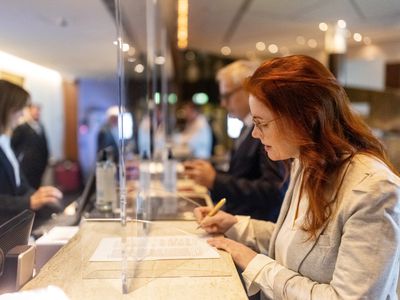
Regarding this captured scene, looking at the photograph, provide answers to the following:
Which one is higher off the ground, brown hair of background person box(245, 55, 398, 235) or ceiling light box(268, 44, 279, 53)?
ceiling light box(268, 44, 279, 53)

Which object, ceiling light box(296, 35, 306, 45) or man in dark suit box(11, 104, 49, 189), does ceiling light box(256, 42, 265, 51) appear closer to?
ceiling light box(296, 35, 306, 45)

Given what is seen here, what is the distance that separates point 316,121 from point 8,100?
107 cm

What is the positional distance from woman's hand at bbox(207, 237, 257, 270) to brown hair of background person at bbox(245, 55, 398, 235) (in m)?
0.18

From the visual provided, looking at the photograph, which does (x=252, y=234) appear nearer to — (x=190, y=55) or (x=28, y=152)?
(x=28, y=152)

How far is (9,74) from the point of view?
1473mm

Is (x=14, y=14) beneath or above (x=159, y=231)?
above

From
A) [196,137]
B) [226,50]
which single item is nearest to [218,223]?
[196,137]

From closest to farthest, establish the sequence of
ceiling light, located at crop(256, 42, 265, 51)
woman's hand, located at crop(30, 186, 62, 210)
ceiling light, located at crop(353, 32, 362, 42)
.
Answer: woman's hand, located at crop(30, 186, 62, 210) < ceiling light, located at crop(353, 32, 362, 42) < ceiling light, located at crop(256, 42, 265, 51)

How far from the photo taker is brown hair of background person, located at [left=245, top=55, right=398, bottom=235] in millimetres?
746

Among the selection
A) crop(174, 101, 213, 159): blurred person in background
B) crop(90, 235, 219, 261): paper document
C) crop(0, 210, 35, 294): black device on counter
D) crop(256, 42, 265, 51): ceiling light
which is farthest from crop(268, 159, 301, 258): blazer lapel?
crop(256, 42, 265, 51): ceiling light

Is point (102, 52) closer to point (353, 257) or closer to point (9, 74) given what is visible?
point (9, 74)

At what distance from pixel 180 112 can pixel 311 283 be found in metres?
7.10

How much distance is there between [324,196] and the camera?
0.75 meters

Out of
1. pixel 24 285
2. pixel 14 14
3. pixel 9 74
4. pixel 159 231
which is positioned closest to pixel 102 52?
pixel 14 14
